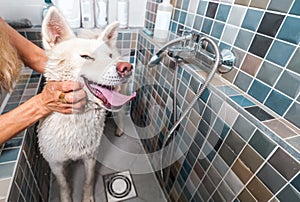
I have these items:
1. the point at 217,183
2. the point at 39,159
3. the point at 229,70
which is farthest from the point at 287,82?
the point at 39,159

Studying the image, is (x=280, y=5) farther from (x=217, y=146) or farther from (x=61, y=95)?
(x=61, y=95)

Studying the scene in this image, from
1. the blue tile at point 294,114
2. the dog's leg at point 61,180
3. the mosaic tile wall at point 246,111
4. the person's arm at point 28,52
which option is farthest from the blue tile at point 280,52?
the dog's leg at point 61,180

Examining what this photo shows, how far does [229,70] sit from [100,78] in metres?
0.46

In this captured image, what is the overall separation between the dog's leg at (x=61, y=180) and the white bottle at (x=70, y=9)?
29.7 inches

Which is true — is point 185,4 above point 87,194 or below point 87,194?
above

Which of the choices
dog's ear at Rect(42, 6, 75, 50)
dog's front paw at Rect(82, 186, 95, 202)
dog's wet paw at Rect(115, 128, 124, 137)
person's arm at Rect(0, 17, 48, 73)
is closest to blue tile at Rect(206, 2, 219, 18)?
dog's ear at Rect(42, 6, 75, 50)

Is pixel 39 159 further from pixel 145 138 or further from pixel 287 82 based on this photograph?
pixel 287 82

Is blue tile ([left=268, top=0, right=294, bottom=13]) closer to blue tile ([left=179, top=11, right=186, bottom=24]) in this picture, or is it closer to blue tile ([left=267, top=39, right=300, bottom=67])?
blue tile ([left=267, top=39, right=300, bottom=67])

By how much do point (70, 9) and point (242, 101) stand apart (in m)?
1.00

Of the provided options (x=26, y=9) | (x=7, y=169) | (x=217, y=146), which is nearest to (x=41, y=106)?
(x=7, y=169)

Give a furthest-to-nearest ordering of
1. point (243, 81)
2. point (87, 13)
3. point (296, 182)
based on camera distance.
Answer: point (87, 13) < point (243, 81) < point (296, 182)

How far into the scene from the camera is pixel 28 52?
71 cm

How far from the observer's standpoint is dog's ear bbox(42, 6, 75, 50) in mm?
547

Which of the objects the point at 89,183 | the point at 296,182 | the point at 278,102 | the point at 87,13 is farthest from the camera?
the point at 87,13
